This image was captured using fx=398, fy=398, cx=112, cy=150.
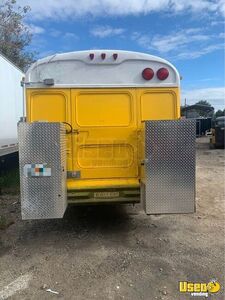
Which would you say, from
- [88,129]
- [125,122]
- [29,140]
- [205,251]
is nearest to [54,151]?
[29,140]

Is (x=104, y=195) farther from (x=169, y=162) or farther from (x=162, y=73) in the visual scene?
(x=162, y=73)

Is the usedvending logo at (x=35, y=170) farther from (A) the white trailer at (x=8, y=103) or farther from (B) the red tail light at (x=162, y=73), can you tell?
(A) the white trailer at (x=8, y=103)

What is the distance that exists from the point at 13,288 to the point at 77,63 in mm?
3755

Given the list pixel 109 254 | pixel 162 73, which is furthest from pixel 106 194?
pixel 162 73

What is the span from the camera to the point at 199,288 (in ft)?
14.4

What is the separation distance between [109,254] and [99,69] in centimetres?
306

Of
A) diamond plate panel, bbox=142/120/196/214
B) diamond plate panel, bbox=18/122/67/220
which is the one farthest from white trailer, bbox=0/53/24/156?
diamond plate panel, bbox=142/120/196/214

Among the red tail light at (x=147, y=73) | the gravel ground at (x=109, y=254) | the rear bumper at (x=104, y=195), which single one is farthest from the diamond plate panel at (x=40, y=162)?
the red tail light at (x=147, y=73)

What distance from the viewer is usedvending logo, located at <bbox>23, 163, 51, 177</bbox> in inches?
218

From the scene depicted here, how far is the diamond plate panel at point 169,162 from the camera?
224 inches

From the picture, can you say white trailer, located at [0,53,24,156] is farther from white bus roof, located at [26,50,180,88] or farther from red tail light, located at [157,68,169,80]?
red tail light, located at [157,68,169,80]

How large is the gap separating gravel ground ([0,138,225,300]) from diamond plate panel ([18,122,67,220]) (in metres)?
0.63

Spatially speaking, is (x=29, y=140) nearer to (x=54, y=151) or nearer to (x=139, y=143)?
(x=54, y=151)

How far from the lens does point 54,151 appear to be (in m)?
5.57
